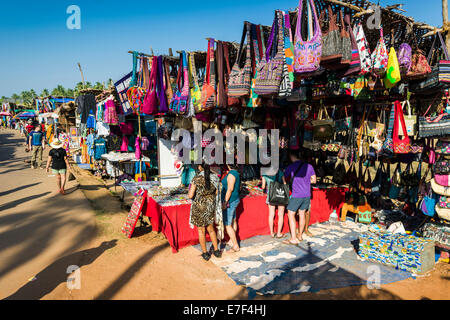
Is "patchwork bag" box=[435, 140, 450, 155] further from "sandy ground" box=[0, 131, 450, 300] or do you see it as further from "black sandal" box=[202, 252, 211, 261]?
"black sandal" box=[202, 252, 211, 261]

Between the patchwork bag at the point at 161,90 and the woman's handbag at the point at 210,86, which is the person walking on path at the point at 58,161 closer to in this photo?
the patchwork bag at the point at 161,90

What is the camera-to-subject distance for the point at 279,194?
5324 mm

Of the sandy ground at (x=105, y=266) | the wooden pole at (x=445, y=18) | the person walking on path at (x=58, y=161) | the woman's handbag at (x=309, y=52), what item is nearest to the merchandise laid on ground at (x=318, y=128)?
the woman's handbag at (x=309, y=52)

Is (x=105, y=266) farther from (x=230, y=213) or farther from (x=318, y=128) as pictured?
(x=318, y=128)

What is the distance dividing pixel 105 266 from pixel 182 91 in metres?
3.42

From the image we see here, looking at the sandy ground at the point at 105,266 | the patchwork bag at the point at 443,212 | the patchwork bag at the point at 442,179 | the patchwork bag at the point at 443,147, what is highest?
the patchwork bag at the point at 443,147

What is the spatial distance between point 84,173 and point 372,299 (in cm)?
1211

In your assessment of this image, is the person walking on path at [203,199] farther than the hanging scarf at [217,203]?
No

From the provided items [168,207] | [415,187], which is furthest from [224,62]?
[415,187]

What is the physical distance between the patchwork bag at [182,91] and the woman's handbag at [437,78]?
393 centimetres

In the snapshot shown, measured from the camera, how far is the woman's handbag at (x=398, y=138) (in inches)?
185

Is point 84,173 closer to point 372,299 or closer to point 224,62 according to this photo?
point 224,62

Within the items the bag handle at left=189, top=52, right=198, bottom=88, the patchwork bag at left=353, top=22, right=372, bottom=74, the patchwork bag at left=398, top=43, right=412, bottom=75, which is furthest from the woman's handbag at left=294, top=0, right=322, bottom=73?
the bag handle at left=189, top=52, right=198, bottom=88

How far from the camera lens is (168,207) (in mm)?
4742
